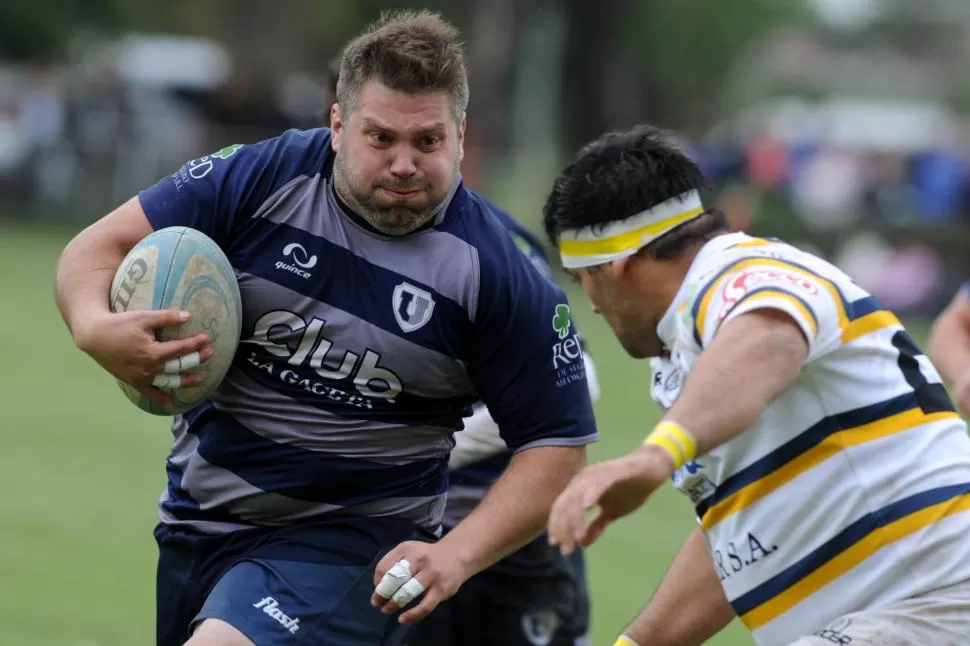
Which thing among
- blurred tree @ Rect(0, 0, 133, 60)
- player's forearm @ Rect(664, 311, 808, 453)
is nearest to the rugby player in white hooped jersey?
player's forearm @ Rect(664, 311, 808, 453)

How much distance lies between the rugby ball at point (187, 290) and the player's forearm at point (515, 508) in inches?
33.3

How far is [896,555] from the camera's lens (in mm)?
4066

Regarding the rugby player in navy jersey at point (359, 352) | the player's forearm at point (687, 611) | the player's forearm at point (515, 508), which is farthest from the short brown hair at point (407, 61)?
the player's forearm at point (687, 611)

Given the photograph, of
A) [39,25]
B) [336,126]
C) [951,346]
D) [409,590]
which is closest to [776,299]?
[409,590]

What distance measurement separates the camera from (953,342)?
19.6 ft

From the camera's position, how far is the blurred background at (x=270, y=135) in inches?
381

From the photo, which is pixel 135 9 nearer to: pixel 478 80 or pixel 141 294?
pixel 478 80

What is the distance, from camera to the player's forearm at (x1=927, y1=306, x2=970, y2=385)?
19.2 feet

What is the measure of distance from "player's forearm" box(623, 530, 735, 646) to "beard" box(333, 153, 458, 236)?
1.25 m

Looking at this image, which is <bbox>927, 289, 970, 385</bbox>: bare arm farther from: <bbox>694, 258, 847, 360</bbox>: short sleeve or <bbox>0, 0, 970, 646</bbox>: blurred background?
<bbox>694, 258, 847, 360</bbox>: short sleeve

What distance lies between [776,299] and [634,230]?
0.99 metres

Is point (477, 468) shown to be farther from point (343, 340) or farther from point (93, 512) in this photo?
point (93, 512)

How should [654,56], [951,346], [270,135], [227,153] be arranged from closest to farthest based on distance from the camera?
[227,153], [951,346], [270,135], [654,56]

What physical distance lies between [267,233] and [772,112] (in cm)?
8234
